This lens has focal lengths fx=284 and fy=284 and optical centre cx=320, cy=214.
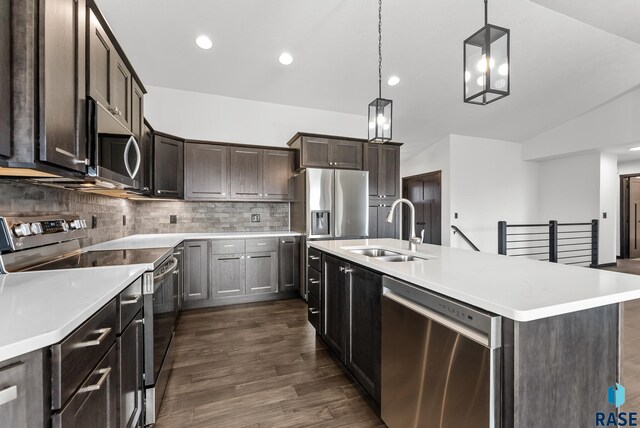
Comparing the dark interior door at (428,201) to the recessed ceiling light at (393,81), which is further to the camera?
the dark interior door at (428,201)

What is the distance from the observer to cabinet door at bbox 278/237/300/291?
382 centimetres

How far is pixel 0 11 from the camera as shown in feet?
3.35

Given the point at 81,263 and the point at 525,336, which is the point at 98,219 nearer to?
the point at 81,263

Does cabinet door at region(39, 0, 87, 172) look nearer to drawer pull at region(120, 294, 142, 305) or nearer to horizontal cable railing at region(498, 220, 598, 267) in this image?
drawer pull at region(120, 294, 142, 305)

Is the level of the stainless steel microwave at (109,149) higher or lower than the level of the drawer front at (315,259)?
higher

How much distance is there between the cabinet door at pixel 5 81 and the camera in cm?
102

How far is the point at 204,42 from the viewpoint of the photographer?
3.08 meters

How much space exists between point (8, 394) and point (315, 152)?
3587mm

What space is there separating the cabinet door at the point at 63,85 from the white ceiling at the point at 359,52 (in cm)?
158

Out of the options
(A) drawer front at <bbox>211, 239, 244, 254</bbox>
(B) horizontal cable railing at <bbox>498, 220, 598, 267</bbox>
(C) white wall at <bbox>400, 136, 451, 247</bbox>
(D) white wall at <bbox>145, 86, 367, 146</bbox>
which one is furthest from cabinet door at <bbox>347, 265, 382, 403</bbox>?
(B) horizontal cable railing at <bbox>498, 220, 598, 267</bbox>

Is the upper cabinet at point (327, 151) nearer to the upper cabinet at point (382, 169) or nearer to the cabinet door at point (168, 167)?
the upper cabinet at point (382, 169)

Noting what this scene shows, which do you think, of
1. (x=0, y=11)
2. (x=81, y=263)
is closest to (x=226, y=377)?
(x=81, y=263)

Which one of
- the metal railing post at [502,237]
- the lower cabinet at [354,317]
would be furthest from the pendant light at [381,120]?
the metal railing post at [502,237]

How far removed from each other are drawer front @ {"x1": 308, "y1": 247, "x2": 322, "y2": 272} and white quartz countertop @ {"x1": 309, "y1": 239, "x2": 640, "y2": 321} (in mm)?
799
